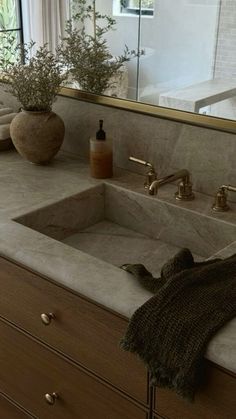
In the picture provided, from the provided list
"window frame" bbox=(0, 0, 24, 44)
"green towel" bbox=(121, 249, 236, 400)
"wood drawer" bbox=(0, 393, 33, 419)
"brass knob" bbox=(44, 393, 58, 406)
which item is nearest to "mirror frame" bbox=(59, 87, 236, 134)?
"window frame" bbox=(0, 0, 24, 44)

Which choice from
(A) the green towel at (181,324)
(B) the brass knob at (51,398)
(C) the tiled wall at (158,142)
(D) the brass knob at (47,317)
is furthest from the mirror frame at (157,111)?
(B) the brass knob at (51,398)

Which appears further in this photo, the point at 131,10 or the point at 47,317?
the point at 131,10

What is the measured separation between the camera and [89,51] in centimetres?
175

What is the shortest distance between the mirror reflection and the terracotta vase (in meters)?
0.19

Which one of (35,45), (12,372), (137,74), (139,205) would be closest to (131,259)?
(139,205)

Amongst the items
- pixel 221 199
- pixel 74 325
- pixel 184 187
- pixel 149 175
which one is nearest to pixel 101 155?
pixel 149 175

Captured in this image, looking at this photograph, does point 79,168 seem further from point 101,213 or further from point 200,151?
point 200,151

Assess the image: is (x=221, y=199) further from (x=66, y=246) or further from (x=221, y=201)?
(x=66, y=246)

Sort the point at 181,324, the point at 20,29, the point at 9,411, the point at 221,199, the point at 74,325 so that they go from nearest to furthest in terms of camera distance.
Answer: the point at 181,324 → the point at 74,325 → the point at 221,199 → the point at 9,411 → the point at 20,29

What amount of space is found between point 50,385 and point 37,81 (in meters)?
0.93

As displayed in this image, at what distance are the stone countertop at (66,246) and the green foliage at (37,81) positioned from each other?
0.22 meters

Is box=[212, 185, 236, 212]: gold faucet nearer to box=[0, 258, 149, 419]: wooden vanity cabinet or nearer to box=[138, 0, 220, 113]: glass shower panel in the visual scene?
box=[138, 0, 220, 113]: glass shower panel

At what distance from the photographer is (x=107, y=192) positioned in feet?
5.50

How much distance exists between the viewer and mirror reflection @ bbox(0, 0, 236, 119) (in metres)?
1.47
